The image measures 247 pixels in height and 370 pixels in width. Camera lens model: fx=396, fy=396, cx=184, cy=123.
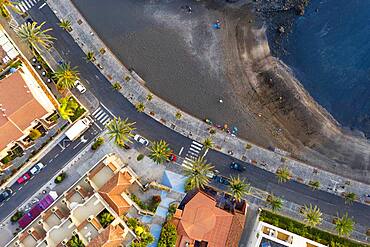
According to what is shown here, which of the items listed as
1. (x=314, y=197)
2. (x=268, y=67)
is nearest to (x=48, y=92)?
(x=268, y=67)

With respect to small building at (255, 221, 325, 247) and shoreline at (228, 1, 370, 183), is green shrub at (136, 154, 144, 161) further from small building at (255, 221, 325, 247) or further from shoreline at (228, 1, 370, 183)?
small building at (255, 221, 325, 247)

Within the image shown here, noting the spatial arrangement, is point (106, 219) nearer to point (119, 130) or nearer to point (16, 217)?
point (119, 130)

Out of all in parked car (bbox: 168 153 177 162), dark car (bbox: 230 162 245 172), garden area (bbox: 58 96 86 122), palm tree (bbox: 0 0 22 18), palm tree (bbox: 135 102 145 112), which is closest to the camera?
garden area (bbox: 58 96 86 122)

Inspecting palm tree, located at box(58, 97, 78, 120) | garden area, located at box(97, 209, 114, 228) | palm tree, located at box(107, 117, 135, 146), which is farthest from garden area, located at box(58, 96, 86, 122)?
garden area, located at box(97, 209, 114, 228)

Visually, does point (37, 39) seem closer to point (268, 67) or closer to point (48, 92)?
point (48, 92)

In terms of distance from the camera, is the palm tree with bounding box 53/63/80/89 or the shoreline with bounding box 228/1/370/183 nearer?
the palm tree with bounding box 53/63/80/89

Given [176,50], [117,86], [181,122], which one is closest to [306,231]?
[181,122]
